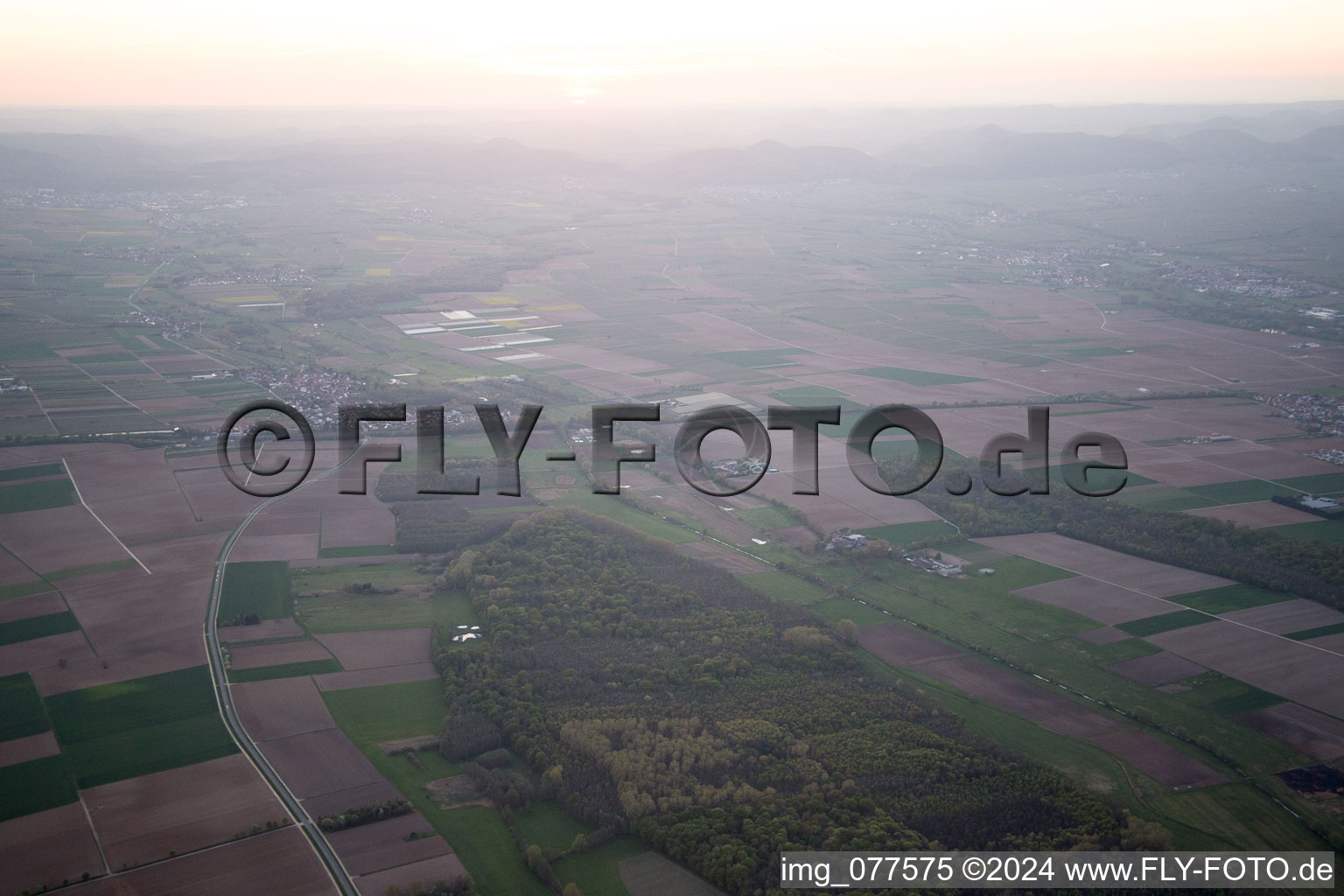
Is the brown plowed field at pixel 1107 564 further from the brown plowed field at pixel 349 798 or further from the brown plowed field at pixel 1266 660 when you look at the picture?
the brown plowed field at pixel 349 798

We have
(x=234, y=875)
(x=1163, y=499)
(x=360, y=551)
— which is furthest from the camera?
(x=1163, y=499)

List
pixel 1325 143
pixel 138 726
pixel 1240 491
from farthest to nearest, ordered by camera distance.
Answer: pixel 1325 143
pixel 1240 491
pixel 138 726

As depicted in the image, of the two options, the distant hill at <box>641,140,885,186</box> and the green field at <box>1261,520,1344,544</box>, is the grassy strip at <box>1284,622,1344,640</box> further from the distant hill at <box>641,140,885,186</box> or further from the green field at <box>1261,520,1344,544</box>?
the distant hill at <box>641,140,885,186</box>

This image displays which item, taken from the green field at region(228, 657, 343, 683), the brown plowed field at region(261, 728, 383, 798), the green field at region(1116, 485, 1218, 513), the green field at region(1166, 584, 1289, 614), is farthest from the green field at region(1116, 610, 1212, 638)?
the green field at region(228, 657, 343, 683)

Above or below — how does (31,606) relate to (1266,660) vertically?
above

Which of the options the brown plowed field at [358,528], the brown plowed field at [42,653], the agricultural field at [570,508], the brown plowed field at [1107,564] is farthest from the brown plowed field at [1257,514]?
the brown plowed field at [42,653]

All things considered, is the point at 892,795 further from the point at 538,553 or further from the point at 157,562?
the point at 157,562

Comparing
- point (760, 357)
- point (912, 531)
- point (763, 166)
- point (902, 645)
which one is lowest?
point (902, 645)

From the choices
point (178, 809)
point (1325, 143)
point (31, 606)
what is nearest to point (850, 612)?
point (178, 809)

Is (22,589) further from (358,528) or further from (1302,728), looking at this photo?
(1302,728)
